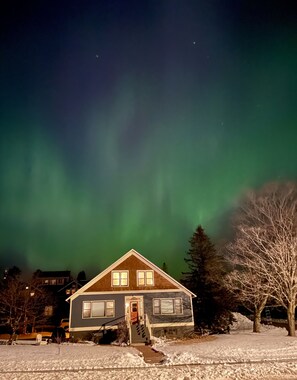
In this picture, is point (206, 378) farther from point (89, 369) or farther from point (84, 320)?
point (84, 320)

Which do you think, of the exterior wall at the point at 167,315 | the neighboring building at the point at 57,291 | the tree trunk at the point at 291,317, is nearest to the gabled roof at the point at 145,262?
→ the exterior wall at the point at 167,315

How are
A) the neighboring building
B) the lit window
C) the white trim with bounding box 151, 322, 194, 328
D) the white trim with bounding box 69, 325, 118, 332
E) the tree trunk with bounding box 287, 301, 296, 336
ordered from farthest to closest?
1. the neighboring building
2. the lit window
3. the white trim with bounding box 151, 322, 194, 328
4. the white trim with bounding box 69, 325, 118, 332
5. the tree trunk with bounding box 287, 301, 296, 336

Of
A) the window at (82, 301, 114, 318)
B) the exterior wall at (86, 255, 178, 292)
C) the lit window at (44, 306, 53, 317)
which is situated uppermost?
the exterior wall at (86, 255, 178, 292)

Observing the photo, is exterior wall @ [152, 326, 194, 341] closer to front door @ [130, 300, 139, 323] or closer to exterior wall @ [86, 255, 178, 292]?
front door @ [130, 300, 139, 323]

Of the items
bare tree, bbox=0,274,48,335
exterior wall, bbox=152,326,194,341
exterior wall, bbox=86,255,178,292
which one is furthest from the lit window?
exterior wall, bbox=152,326,194,341

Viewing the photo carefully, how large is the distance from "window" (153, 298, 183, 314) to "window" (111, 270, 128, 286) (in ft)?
11.8

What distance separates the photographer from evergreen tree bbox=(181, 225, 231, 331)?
119ft

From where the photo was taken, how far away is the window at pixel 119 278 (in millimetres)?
31344

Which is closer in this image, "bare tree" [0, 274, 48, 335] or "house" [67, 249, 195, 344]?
"house" [67, 249, 195, 344]

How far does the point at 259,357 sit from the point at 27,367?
36.6 ft

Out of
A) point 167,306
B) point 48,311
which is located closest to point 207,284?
point 167,306

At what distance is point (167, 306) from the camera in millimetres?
31188

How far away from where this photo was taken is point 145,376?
1145 cm

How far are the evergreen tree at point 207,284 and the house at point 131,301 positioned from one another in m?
6.37
